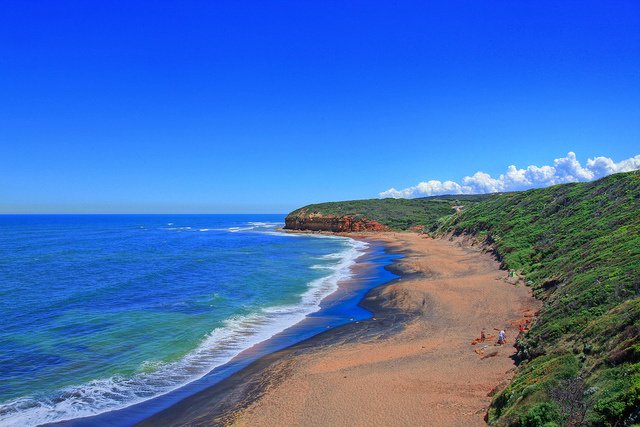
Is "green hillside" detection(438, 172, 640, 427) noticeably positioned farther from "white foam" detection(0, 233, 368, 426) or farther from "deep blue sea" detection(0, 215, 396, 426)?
"white foam" detection(0, 233, 368, 426)

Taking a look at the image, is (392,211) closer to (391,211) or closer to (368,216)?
(391,211)

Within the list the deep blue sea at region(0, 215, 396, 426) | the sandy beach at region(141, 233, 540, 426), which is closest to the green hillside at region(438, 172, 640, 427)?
the sandy beach at region(141, 233, 540, 426)

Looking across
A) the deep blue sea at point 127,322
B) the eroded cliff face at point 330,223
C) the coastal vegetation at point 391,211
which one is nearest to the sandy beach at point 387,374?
the deep blue sea at point 127,322

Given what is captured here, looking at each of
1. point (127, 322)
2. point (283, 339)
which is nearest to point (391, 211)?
point (283, 339)

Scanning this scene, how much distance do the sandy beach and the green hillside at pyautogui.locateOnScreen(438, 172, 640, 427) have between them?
113 centimetres

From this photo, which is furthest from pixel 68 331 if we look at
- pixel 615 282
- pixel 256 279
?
pixel 615 282

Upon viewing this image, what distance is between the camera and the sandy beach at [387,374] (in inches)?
348

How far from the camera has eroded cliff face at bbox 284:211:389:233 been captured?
74812 millimetres

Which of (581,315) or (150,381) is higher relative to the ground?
(581,315)

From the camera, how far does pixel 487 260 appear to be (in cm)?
2833

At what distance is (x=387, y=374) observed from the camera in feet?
35.7

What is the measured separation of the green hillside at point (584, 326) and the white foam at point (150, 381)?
33.4 ft

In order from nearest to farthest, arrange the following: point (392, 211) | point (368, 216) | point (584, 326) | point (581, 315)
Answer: point (584, 326)
point (581, 315)
point (368, 216)
point (392, 211)

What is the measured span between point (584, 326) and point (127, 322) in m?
19.4
